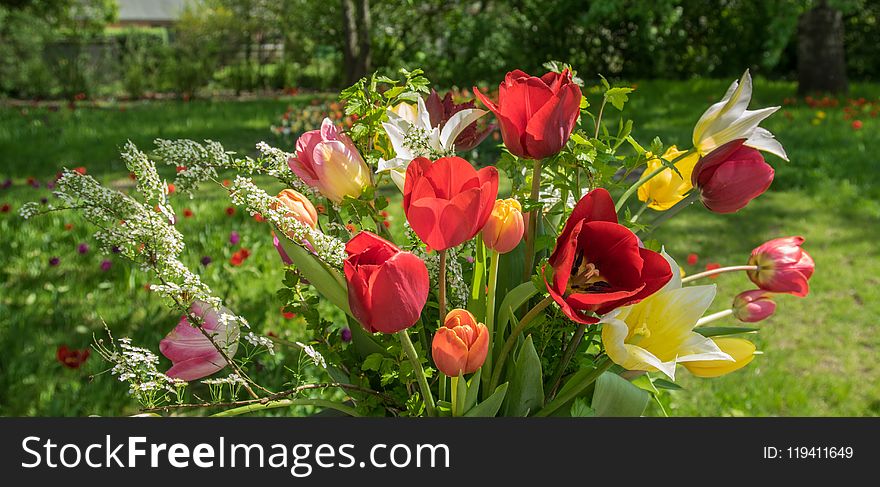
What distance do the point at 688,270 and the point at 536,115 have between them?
4021 mm

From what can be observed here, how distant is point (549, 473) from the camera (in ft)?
2.78

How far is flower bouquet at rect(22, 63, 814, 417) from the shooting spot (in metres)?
0.85

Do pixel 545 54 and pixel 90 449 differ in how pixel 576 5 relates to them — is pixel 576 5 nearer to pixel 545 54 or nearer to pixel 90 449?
pixel 545 54

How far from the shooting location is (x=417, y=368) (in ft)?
2.99

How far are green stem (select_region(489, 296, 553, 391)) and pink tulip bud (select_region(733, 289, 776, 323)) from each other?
12.6 inches

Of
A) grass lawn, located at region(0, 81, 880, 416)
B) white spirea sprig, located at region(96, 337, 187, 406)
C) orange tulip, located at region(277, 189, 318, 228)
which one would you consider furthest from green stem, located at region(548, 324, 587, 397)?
grass lawn, located at region(0, 81, 880, 416)

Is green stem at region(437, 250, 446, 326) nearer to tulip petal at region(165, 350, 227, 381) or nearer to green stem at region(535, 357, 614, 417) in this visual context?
green stem at region(535, 357, 614, 417)

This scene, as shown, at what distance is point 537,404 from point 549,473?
0.17 m

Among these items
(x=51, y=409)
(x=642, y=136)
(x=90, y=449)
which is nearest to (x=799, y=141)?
(x=642, y=136)

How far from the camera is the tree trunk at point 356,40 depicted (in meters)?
10.6

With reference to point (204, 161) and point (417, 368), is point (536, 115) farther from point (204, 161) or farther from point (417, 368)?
point (204, 161)

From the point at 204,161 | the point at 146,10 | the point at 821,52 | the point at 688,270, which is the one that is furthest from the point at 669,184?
the point at 146,10

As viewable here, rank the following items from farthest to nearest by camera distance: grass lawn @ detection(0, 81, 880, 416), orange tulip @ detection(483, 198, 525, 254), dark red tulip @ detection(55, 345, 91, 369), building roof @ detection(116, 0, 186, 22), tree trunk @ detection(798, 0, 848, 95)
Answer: building roof @ detection(116, 0, 186, 22) < tree trunk @ detection(798, 0, 848, 95) < grass lawn @ detection(0, 81, 880, 416) < dark red tulip @ detection(55, 345, 91, 369) < orange tulip @ detection(483, 198, 525, 254)

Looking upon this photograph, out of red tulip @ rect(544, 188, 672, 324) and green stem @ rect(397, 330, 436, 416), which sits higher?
red tulip @ rect(544, 188, 672, 324)
